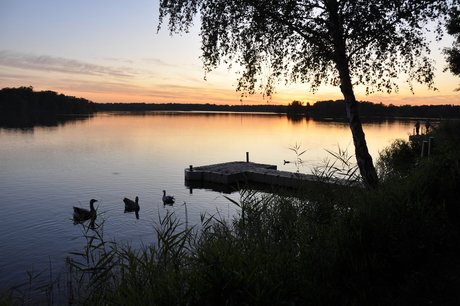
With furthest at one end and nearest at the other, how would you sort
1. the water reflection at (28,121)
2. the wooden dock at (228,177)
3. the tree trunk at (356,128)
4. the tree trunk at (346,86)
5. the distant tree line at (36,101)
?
the distant tree line at (36,101)
the water reflection at (28,121)
the wooden dock at (228,177)
the tree trunk at (356,128)
the tree trunk at (346,86)

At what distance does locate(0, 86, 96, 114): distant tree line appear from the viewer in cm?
13375

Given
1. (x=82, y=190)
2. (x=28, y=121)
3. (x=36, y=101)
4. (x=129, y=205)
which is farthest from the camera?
(x=36, y=101)

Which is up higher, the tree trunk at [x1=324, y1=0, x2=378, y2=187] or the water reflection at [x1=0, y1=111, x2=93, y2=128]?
the tree trunk at [x1=324, y1=0, x2=378, y2=187]

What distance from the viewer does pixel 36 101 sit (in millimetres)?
141750

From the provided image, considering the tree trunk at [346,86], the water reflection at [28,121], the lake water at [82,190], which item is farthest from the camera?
the water reflection at [28,121]

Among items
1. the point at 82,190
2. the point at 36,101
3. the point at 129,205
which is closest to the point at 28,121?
the point at 36,101

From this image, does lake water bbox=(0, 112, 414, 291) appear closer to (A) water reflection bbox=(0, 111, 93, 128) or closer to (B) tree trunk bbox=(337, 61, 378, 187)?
(B) tree trunk bbox=(337, 61, 378, 187)

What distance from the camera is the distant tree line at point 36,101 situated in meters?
134

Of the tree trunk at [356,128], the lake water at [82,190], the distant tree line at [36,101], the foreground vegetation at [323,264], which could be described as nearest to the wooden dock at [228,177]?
the lake water at [82,190]

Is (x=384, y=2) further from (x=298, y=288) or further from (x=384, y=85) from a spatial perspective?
(x=298, y=288)

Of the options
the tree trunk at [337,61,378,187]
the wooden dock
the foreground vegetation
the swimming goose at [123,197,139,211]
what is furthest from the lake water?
the tree trunk at [337,61,378,187]

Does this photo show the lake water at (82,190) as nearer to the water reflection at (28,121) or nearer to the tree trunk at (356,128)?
→ the tree trunk at (356,128)

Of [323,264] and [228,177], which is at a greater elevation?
[323,264]

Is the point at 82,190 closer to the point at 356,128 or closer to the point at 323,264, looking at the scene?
the point at 356,128
